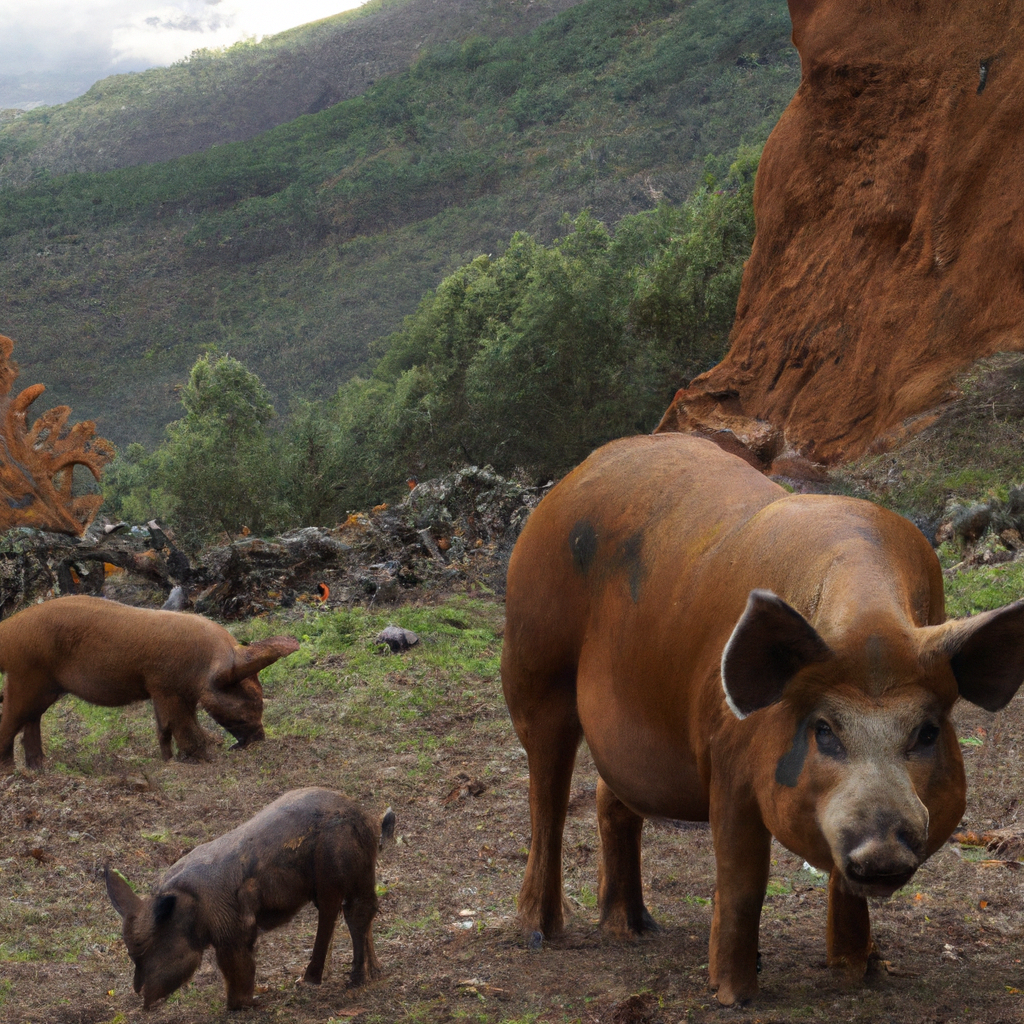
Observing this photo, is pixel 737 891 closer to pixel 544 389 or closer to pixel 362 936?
pixel 362 936

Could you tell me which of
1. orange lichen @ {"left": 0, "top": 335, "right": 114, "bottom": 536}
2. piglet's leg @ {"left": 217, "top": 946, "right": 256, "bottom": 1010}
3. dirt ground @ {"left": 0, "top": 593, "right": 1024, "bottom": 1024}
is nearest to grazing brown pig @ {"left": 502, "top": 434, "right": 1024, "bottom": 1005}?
dirt ground @ {"left": 0, "top": 593, "right": 1024, "bottom": 1024}

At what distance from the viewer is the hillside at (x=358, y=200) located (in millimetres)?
54125

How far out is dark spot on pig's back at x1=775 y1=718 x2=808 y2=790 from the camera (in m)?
2.59

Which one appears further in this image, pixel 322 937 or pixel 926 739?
pixel 322 937

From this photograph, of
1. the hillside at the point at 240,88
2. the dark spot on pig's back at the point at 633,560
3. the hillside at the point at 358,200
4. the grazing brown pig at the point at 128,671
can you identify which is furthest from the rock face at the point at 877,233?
the hillside at the point at 240,88

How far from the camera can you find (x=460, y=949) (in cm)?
409

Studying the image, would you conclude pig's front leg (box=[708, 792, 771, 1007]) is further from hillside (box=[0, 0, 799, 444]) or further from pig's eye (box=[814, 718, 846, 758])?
hillside (box=[0, 0, 799, 444])

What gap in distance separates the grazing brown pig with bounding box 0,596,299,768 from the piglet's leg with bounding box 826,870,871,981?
471 cm

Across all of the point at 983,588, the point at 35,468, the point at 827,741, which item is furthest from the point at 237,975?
the point at 35,468

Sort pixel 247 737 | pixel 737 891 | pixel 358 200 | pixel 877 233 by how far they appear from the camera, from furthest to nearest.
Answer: pixel 358 200 < pixel 877 233 < pixel 247 737 < pixel 737 891

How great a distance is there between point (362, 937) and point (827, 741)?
2057mm

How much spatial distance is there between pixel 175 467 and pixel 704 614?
17496mm

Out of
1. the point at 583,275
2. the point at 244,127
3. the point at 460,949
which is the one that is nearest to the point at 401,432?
the point at 583,275

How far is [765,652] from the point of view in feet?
8.37
